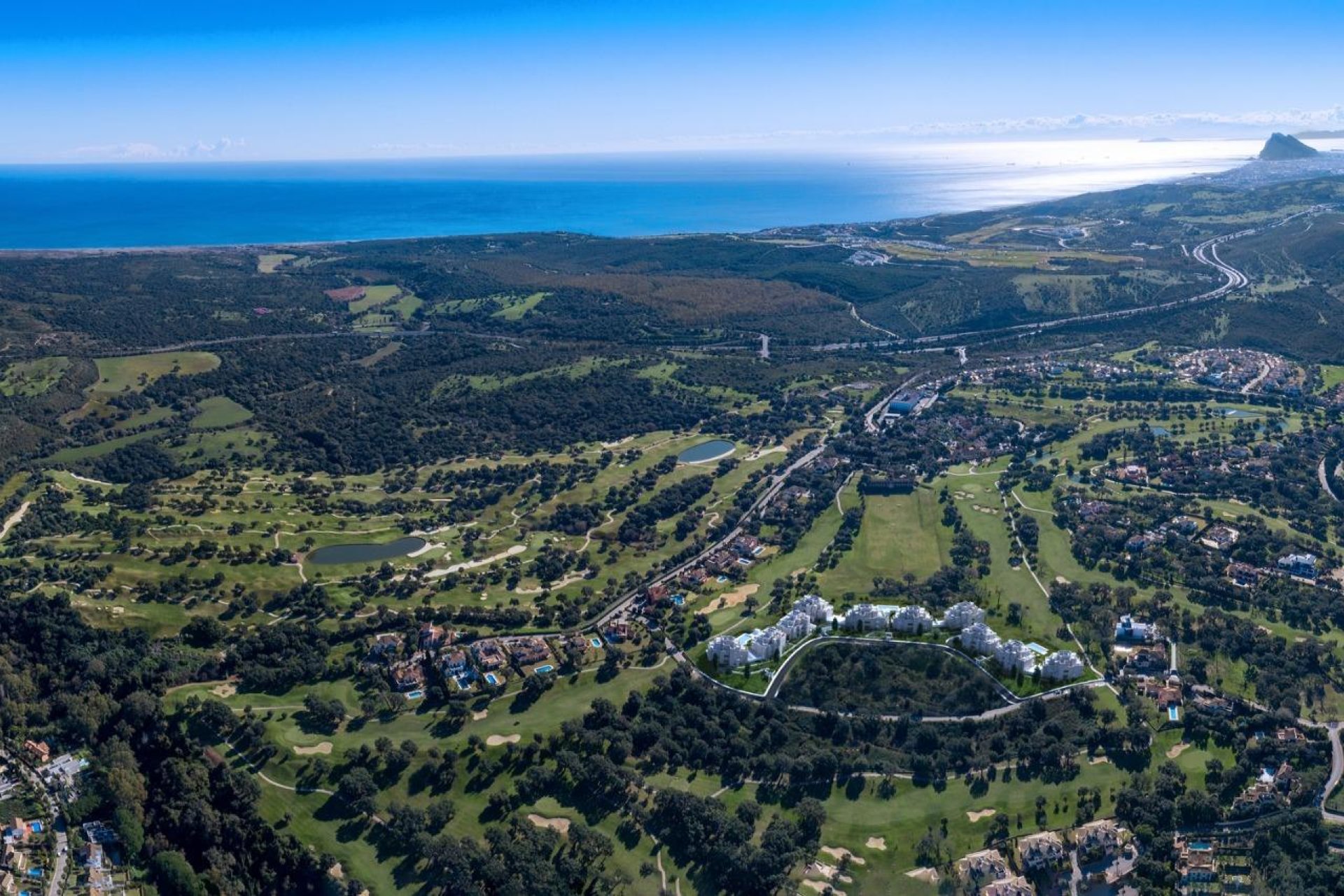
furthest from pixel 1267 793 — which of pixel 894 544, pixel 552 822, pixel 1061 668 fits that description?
pixel 552 822

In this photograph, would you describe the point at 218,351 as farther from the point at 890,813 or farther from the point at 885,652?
the point at 890,813

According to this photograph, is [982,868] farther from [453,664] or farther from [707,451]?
[707,451]

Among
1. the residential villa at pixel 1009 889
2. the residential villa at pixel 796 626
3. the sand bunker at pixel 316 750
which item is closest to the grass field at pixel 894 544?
the residential villa at pixel 796 626

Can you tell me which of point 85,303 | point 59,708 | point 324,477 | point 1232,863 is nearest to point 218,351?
point 85,303

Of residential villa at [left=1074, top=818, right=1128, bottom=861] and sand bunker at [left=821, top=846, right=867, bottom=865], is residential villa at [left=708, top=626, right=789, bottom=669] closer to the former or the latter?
sand bunker at [left=821, top=846, right=867, bottom=865]

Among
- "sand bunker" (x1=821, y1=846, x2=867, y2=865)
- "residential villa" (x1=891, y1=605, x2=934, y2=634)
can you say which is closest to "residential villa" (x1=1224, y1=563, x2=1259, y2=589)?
"residential villa" (x1=891, y1=605, x2=934, y2=634)
